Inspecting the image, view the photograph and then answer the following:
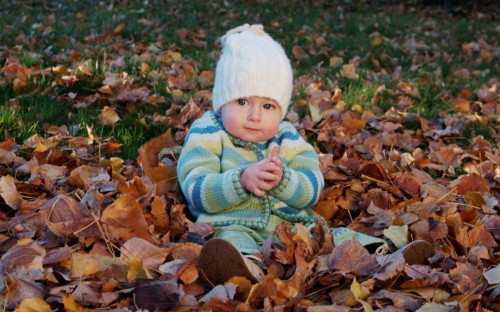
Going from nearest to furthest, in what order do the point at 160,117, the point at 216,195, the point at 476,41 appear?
the point at 216,195
the point at 160,117
the point at 476,41

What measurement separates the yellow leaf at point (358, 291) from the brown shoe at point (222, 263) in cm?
28

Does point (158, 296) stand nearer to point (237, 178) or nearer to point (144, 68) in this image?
point (237, 178)

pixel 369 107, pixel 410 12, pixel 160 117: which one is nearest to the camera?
pixel 160 117

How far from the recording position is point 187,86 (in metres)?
4.39

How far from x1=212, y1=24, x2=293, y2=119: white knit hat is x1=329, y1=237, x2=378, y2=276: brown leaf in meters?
0.71

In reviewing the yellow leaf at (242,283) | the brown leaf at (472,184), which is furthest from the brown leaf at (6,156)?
the brown leaf at (472,184)

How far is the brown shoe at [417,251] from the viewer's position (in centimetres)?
209

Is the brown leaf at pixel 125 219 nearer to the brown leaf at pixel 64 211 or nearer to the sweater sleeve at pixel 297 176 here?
the brown leaf at pixel 64 211

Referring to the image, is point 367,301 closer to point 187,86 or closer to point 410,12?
point 187,86

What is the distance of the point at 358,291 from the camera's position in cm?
188

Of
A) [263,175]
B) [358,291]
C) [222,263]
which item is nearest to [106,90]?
[263,175]

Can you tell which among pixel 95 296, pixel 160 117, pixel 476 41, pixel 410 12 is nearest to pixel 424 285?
pixel 95 296

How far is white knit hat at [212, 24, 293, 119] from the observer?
247 centimetres

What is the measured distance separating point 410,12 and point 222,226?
367 inches
